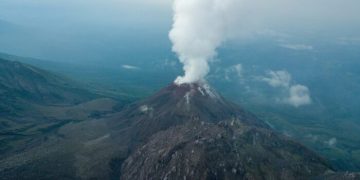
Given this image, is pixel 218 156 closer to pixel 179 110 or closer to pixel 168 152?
pixel 168 152

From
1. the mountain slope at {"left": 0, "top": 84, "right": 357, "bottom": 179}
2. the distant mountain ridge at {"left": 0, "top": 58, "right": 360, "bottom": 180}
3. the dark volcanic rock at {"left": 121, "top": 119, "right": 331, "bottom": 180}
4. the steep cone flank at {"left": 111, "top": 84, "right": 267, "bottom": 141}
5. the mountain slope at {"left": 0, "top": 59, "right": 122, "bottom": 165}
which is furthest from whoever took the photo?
the steep cone flank at {"left": 111, "top": 84, "right": 267, "bottom": 141}

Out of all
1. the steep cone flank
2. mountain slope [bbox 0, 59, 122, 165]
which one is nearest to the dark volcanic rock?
the steep cone flank

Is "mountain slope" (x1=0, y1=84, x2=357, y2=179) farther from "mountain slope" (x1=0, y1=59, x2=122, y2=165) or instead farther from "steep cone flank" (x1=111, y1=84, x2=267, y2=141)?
"mountain slope" (x1=0, y1=59, x2=122, y2=165)

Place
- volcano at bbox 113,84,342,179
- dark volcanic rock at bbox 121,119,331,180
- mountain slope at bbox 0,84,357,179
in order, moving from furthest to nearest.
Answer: mountain slope at bbox 0,84,357,179
volcano at bbox 113,84,342,179
dark volcanic rock at bbox 121,119,331,180

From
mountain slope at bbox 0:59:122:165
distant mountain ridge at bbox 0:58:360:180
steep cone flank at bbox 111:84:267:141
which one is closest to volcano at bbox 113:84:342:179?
steep cone flank at bbox 111:84:267:141

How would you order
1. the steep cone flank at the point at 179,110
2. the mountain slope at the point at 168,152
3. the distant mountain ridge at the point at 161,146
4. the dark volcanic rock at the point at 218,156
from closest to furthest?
1. the dark volcanic rock at the point at 218,156
2. the mountain slope at the point at 168,152
3. the distant mountain ridge at the point at 161,146
4. the steep cone flank at the point at 179,110

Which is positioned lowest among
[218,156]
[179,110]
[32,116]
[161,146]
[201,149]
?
[32,116]

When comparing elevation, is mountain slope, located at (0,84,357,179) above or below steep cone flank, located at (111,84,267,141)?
below

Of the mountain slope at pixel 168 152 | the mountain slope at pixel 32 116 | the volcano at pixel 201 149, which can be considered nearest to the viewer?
the volcano at pixel 201 149

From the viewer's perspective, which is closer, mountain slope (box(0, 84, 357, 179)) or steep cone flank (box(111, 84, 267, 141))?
mountain slope (box(0, 84, 357, 179))

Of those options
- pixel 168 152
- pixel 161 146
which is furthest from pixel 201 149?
pixel 161 146

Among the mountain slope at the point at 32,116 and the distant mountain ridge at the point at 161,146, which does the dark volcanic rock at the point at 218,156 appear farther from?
the mountain slope at the point at 32,116

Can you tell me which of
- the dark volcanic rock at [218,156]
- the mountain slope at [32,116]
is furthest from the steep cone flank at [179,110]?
the mountain slope at [32,116]
